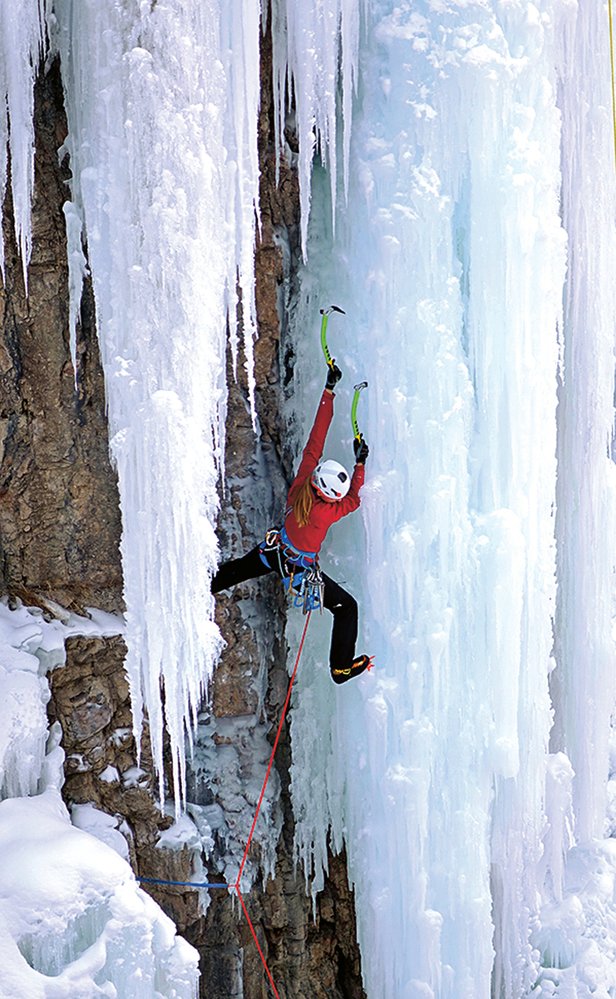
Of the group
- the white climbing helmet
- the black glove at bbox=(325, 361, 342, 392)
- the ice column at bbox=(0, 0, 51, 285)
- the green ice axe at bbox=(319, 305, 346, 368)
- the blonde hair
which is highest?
the ice column at bbox=(0, 0, 51, 285)

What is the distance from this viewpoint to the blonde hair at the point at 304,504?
491cm

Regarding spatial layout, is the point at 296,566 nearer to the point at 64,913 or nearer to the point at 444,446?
the point at 444,446

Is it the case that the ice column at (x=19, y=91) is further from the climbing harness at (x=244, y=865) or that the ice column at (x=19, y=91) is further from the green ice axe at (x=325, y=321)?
the climbing harness at (x=244, y=865)

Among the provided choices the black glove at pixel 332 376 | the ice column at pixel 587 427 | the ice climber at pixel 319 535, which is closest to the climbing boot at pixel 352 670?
the ice climber at pixel 319 535

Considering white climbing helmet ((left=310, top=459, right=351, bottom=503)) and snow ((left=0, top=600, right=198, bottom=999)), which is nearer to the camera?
snow ((left=0, top=600, right=198, bottom=999))

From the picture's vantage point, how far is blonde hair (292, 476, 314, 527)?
193 inches

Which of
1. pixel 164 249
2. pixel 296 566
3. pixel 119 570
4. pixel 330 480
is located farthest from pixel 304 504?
pixel 164 249

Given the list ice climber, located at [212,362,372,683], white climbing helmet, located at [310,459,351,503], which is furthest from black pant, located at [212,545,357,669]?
white climbing helmet, located at [310,459,351,503]

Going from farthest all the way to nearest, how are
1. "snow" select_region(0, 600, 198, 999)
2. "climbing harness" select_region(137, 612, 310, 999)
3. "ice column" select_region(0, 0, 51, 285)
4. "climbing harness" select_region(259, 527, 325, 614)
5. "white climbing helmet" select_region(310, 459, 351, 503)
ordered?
"climbing harness" select_region(137, 612, 310, 999) → "climbing harness" select_region(259, 527, 325, 614) → "white climbing helmet" select_region(310, 459, 351, 503) → "ice column" select_region(0, 0, 51, 285) → "snow" select_region(0, 600, 198, 999)

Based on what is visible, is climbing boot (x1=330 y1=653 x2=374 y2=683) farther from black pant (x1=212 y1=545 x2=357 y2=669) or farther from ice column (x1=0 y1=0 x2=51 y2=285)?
ice column (x1=0 y1=0 x2=51 y2=285)

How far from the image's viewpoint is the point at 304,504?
4.93 meters

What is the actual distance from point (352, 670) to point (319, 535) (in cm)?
60

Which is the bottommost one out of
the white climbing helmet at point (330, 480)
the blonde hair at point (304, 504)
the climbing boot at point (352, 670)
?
the climbing boot at point (352, 670)

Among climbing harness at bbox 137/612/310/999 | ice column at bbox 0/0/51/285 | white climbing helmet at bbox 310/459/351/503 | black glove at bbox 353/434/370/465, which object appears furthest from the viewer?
climbing harness at bbox 137/612/310/999
